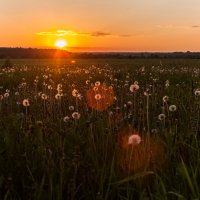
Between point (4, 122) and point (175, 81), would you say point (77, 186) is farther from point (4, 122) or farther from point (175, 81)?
point (175, 81)

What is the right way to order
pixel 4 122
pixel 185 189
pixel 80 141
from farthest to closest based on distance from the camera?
pixel 4 122 < pixel 80 141 < pixel 185 189

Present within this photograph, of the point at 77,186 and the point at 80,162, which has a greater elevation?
the point at 80,162

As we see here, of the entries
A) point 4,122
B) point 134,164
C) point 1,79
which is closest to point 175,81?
point 1,79

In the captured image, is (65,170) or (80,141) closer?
(65,170)

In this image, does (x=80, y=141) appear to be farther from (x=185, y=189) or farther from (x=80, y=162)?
(x=185, y=189)

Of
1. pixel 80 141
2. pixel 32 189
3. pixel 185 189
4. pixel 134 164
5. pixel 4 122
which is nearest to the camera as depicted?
pixel 185 189

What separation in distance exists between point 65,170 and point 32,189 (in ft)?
0.98

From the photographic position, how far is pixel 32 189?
12.2 ft

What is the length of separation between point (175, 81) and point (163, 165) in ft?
33.0

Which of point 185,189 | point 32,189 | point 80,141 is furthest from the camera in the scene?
point 80,141

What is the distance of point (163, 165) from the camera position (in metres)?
4.03

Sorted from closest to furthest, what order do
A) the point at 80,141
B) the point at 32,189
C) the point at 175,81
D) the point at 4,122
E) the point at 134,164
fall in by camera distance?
the point at 32,189 → the point at 134,164 → the point at 80,141 → the point at 4,122 → the point at 175,81

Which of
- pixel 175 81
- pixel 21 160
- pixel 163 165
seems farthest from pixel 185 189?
pixel 175 81

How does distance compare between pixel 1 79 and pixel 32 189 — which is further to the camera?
pixel 1 79
